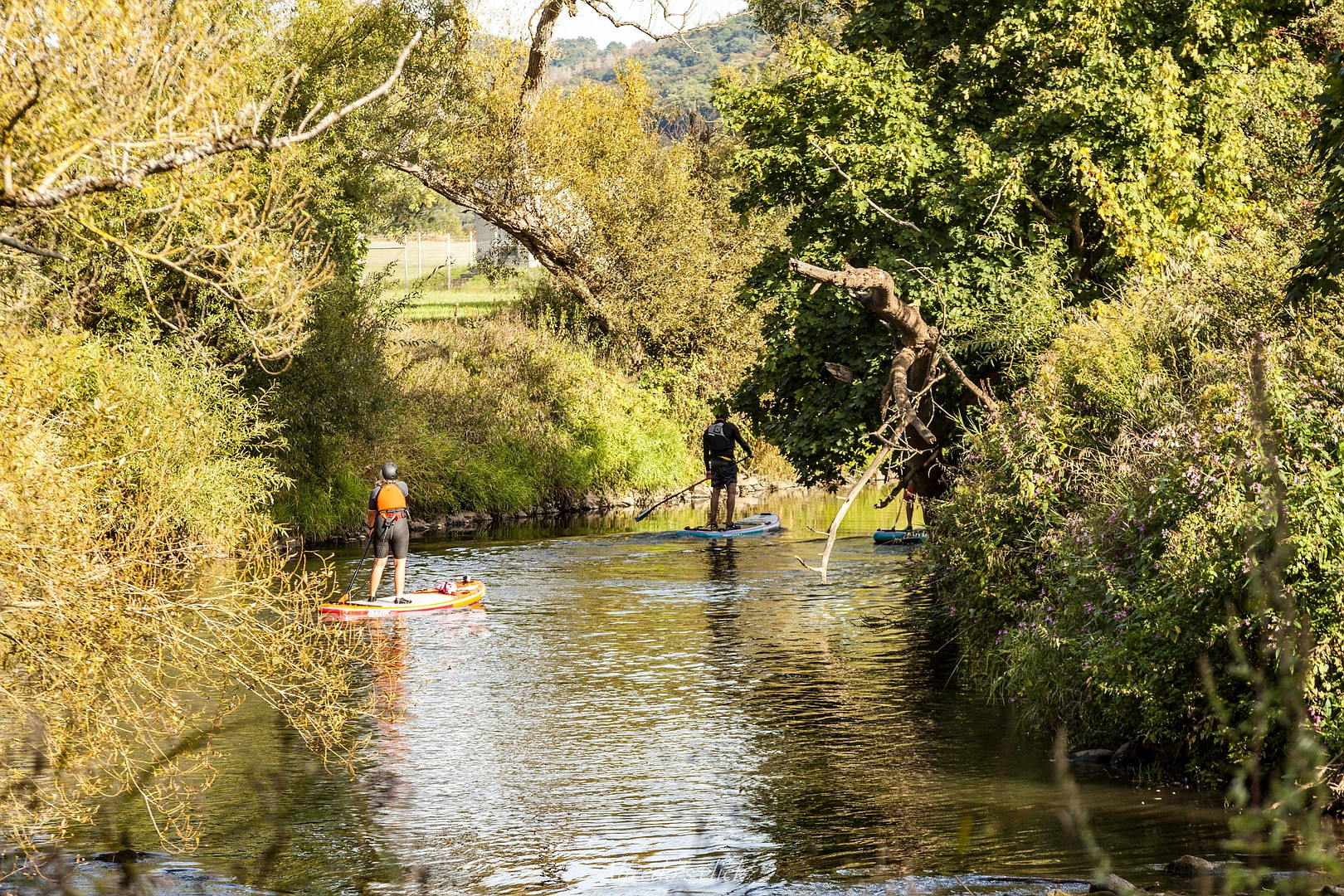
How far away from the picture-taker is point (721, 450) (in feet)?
89.7

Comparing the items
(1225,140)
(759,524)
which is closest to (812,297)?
(1225,140)

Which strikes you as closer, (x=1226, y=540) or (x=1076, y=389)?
(x=1226, y=540)

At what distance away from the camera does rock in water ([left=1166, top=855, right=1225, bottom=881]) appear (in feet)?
26.7

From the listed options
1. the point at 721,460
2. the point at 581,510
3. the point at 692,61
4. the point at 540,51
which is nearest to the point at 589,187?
the point at 540,51

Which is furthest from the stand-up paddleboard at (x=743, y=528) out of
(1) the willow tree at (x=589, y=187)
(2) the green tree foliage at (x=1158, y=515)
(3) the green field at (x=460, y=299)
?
(3) the green field at (x=460, y=299)

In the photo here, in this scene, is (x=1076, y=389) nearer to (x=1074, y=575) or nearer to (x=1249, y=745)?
(x=1074, y=575)

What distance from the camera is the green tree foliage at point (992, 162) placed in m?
18.1

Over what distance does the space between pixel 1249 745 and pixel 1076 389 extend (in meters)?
5.55

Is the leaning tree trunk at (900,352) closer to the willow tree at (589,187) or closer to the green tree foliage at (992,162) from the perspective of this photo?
the green tree foliage at (992,162)

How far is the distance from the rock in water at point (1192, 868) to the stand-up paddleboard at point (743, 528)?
1851cm

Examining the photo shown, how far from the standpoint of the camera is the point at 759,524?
27.8 metres

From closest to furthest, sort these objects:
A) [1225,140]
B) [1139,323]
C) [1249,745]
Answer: [1249,745] → [1139,323] → [1225,140]

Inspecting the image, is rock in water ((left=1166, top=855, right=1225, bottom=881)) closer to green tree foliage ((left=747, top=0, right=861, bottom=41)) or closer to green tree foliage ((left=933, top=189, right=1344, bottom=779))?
green tree foliage ((left=933, top=189, right=1344, bottom=779))

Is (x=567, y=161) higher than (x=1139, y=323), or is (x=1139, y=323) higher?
(x=567, y=161)
